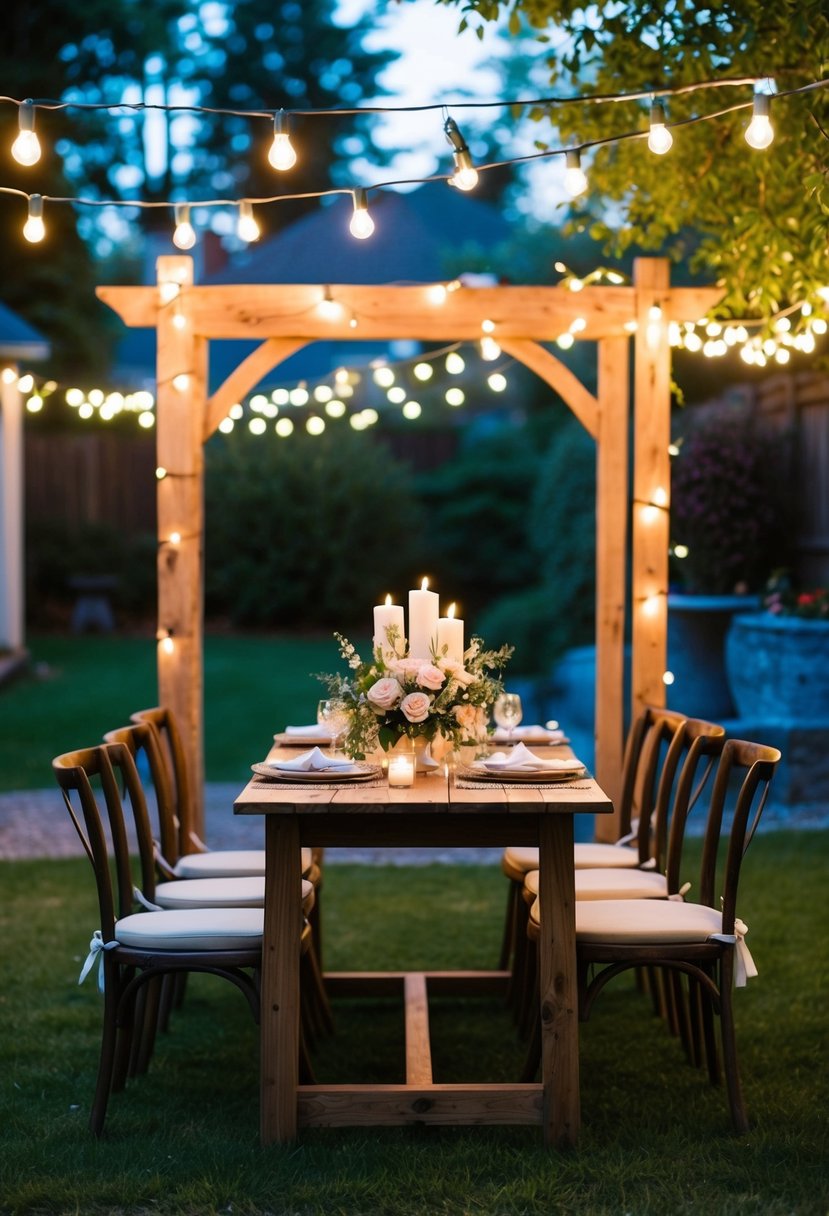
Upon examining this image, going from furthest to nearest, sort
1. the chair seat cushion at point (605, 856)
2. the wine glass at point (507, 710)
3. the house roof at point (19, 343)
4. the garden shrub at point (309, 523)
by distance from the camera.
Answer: the garden shrub at point (309, 523), the house roof at point (19, 343), the chair seat cushion at point (605, 856), the wine glass at point (507, 710)

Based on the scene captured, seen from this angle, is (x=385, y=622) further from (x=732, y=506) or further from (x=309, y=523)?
(x=309, y=523)

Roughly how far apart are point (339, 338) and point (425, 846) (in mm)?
2396

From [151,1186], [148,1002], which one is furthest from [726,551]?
[151,1186]

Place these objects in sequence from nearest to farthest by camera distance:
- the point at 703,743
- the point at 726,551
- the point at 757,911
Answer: the point at 703,743 < the point at 757,911 < the point at 726,551

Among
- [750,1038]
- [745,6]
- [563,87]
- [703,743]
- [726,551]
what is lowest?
[750,1038]

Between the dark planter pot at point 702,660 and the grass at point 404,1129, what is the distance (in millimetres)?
3372

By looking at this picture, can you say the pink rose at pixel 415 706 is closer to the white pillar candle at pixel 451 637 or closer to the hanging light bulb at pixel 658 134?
the white pillar candle at pixel 451 637

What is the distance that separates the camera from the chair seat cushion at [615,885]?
13.5 ft

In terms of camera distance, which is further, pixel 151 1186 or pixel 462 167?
pixel 462 167

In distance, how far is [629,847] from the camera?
190 inches

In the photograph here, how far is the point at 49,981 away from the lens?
4.87 m

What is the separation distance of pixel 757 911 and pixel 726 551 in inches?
149

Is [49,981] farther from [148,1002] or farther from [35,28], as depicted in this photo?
[35,28]

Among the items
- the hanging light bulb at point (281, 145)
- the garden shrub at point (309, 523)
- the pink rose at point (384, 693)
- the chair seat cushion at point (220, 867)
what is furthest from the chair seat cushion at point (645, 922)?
the garden shrub at point (309, 523)
